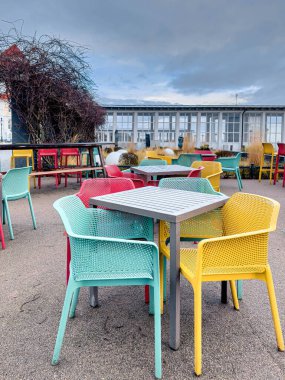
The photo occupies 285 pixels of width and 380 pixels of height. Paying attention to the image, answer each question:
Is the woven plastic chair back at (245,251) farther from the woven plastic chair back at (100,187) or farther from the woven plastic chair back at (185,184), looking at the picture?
the woven plastic chair back at (100,187)

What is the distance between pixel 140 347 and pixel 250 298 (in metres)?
0.97

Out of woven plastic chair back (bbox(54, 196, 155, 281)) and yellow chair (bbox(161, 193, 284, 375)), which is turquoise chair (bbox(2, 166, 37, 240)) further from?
yellow chair (bbox(161, 193, 284, 375))

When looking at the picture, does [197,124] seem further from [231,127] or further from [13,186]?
[13,186]

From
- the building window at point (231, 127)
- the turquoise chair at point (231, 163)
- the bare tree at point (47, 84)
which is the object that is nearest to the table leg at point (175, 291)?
the turquoise chair at point (231, 163)

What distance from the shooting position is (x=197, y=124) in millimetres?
23281

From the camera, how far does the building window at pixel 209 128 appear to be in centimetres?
2327

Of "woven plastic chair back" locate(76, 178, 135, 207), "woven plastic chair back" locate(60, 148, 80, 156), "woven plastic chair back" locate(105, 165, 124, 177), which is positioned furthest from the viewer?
"woven plastic chair back" locate(60, 148, 80, 156)

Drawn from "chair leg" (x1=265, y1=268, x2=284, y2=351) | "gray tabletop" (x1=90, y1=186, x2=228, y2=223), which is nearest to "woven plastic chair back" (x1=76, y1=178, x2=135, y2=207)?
"gray tabletop" (x1=90, y1=186, x2=228, y2=223)

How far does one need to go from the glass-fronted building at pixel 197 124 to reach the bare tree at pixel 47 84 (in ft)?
39.7

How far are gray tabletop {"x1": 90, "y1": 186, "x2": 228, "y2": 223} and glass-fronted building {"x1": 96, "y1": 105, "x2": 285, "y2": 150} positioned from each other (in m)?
20.7

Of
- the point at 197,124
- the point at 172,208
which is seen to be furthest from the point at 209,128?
the point at 172,208

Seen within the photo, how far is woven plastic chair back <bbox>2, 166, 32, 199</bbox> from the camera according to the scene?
385 centimetres

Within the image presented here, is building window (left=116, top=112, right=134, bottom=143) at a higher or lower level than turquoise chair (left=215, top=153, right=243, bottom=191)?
higher

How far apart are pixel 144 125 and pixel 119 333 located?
2234 centimetres
